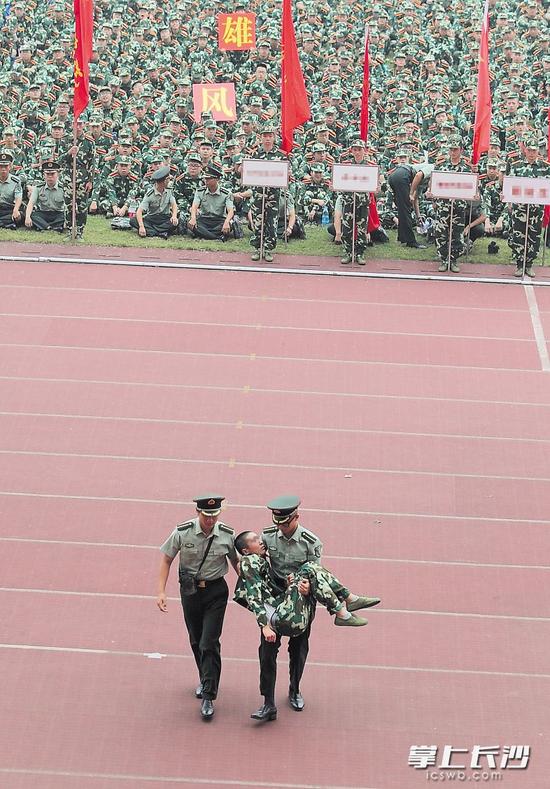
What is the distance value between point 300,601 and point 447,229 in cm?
1007

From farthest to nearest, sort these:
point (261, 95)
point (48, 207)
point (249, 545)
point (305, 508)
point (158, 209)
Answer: point (261, 95), point (48, 207), point (158, 209), point (305, 508), point (249, 545)

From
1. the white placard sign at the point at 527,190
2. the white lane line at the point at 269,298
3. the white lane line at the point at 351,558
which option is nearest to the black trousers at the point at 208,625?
the white lane line at the point at 351,558

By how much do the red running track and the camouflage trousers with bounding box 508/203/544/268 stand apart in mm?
862

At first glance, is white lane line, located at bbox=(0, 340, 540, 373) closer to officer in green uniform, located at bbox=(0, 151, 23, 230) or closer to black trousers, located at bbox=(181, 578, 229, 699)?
officer in green uniform, located at bbox=(0, 151, 23, 230)

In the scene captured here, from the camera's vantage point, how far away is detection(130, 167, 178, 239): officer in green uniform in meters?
18.6

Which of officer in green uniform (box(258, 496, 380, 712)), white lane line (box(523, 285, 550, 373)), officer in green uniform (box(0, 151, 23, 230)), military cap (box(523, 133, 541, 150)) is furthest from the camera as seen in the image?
officer in green uniform (box(0, 151, 23, 230))

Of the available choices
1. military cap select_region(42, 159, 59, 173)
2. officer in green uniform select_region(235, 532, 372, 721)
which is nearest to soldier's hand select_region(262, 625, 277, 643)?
officer in green uniform select_region(235, 532, 372, 721)

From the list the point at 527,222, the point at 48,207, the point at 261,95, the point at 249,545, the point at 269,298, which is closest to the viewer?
the point at 249,545

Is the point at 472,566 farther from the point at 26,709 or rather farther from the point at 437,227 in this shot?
the point at 437,227

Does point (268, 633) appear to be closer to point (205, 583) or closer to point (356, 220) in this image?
point (205, 583)

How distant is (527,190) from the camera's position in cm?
1706

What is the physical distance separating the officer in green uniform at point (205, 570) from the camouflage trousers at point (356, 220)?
942 cm

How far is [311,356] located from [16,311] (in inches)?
116

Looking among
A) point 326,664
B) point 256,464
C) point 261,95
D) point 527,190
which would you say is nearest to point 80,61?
point 527,190
